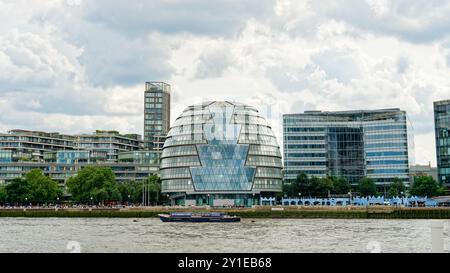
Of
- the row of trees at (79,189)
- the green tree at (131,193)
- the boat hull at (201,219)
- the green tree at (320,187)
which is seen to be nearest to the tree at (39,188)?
the row of trees at (79,189)

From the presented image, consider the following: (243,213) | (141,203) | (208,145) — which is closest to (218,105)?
(208,145)

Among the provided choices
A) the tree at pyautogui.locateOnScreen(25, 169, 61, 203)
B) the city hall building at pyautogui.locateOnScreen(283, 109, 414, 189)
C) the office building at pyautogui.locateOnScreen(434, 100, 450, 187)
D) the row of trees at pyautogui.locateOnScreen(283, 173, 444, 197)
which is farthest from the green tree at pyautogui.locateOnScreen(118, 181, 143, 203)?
the office building at pyautogui.locateOnScreen(434, 100, 450, 187)

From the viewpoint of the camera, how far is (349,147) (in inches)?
7466

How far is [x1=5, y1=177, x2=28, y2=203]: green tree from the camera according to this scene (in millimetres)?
154000

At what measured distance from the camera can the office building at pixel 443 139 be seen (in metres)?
165

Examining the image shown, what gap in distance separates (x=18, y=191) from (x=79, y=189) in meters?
17.4

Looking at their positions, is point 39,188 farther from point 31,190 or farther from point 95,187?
point 95,187

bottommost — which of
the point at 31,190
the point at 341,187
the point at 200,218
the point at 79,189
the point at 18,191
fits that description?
the point at 200,218

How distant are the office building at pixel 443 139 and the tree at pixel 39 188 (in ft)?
384

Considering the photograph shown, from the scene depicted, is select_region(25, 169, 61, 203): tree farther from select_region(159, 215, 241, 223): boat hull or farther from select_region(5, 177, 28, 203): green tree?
select_region(159, 215, 241, 223): boat hull

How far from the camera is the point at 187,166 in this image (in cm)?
15988

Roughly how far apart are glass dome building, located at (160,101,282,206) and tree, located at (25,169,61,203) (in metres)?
32.9

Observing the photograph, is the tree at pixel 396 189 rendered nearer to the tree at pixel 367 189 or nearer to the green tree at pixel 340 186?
the tree at pixel 367 189

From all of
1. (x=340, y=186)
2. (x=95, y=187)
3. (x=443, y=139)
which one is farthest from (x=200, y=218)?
(x=443, y=139)
